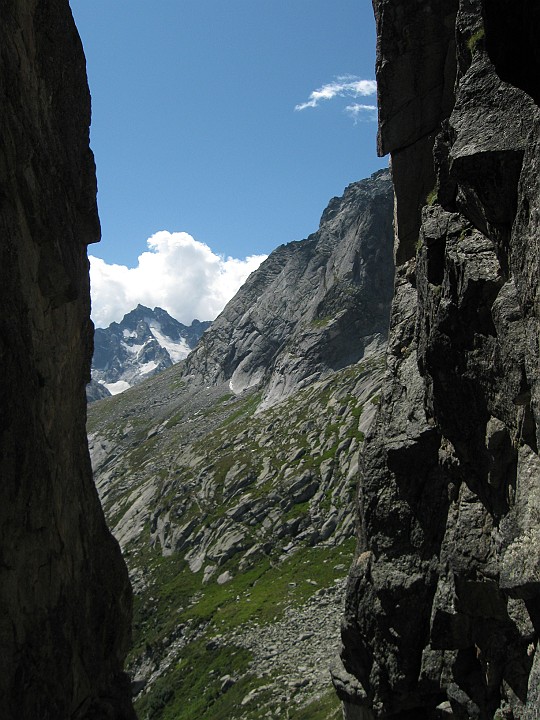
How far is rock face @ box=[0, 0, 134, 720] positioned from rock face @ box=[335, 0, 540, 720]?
12695 millimetres

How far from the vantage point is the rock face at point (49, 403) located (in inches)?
853

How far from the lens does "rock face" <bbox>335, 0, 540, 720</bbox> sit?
1761cm

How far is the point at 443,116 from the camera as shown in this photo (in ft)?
110

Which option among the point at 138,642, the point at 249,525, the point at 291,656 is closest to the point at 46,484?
the point at 291,656

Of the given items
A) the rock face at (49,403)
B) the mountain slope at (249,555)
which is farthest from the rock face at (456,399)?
the mountain slope at (249,555)

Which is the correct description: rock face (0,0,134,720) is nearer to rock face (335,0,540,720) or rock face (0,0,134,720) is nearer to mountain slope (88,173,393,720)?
rock face (335,0,540,720)

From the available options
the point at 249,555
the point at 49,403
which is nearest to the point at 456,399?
the point at 49,403

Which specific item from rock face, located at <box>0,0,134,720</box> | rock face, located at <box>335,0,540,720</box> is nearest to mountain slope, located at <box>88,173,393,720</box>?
rock face, located at <box>335,0,540,720</box>

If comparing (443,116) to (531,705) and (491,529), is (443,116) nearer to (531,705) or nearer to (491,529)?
(491,529)

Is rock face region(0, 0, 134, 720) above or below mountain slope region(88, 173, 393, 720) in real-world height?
above

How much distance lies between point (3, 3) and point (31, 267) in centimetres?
873

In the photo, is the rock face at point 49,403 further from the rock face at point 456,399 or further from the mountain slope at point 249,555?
the mountain slope at point 249,555

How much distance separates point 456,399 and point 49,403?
1543cm

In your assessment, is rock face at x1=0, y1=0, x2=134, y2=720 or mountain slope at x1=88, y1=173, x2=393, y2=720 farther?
mountain slope at x1=88, y1=173, x2=393, y2=720
